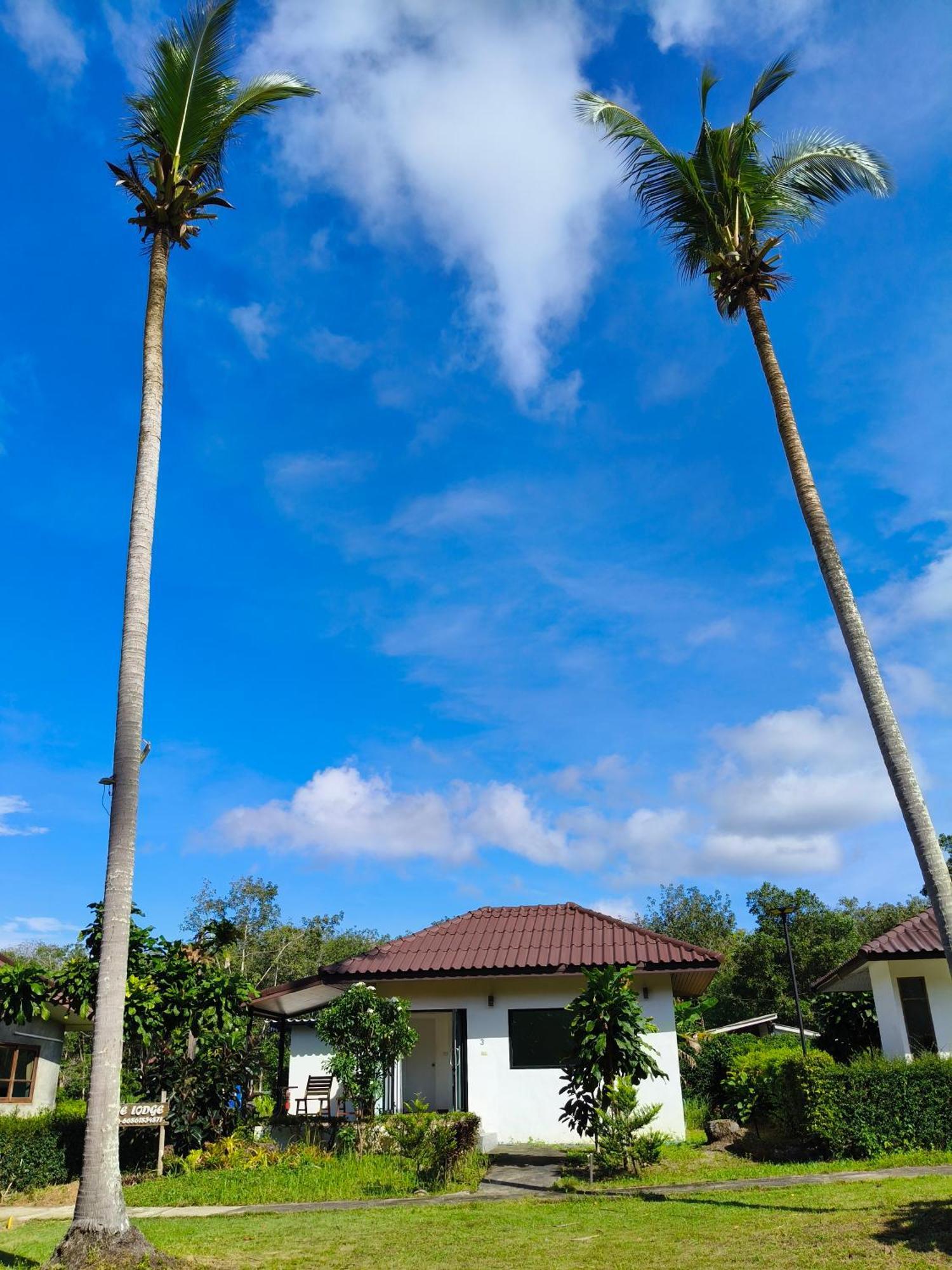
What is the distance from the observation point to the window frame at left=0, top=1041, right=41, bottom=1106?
20.7 metres

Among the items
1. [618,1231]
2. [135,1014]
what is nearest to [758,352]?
[618,1231]

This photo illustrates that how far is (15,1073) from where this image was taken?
21062 millimetres

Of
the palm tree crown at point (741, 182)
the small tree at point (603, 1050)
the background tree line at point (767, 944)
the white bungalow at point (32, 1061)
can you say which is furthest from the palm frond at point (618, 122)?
the background tree line at point (767, 944)

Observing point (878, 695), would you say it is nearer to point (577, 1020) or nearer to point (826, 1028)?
point (577, 1020)

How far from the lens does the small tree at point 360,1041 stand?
1595cm

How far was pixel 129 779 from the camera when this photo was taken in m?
9.54

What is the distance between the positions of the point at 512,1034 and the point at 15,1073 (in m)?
12.1

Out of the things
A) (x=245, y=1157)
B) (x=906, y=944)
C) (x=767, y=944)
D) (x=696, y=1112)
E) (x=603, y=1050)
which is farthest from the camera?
(x=767, y=944)

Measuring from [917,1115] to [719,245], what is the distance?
536 inches

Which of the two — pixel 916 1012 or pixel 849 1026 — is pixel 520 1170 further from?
Result: pixel 849 1026

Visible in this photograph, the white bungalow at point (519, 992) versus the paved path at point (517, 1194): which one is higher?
the white bungalow at point (519, 992)

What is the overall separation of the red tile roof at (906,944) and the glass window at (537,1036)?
662cm

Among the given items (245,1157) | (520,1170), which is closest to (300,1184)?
(245,1157)

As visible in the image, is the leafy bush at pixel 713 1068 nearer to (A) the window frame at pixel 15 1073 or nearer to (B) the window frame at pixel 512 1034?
(B) the window frame at pixel 512 1034
